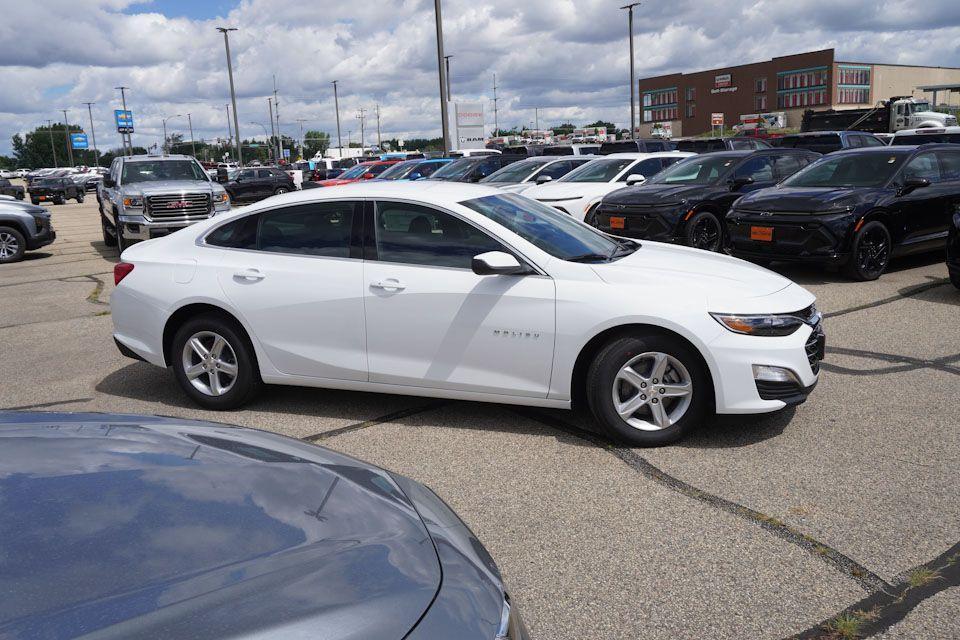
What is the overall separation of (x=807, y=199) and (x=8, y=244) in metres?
14.5

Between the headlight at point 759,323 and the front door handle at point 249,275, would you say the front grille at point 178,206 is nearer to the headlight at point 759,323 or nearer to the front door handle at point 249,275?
the front door handle at point 249,275

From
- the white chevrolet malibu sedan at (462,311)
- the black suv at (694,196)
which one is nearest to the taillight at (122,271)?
the white chevrolet malibu sedan at (462,311)

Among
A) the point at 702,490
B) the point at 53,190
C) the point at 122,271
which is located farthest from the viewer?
the point at 53,190

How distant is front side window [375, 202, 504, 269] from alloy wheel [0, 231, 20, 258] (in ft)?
44.4

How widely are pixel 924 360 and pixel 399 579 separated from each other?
5.90 metres

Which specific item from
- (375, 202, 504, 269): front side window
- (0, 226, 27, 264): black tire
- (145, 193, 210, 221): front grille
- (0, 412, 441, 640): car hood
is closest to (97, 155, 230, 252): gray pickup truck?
(145, 193, 210, 221): front grille

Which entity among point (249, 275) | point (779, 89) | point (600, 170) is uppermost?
point (779, 89)

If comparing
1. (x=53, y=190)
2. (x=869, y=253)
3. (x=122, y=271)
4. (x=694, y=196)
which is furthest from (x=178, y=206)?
(x=53, y=190)

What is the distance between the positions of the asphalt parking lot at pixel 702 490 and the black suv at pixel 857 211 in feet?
8.64

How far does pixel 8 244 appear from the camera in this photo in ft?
52.2

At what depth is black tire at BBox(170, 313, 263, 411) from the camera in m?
5.45

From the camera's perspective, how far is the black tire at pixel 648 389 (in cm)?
462

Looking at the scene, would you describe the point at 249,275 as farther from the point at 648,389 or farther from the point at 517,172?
the point at 517,172

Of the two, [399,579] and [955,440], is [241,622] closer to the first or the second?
[399,579]
